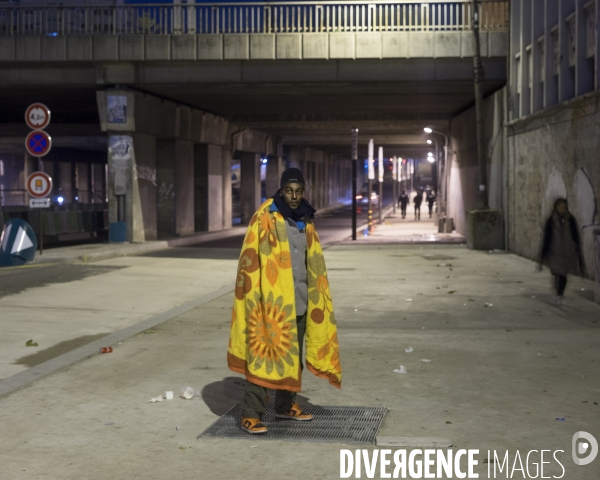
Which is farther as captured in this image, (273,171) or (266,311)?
(273,171)

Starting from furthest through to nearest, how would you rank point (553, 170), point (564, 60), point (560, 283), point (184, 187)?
point (184, 187), point (553, 170), point (564, 60), point (560, 283)

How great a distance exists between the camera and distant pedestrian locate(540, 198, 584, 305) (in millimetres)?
12992

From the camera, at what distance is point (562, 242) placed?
13055 millimetres

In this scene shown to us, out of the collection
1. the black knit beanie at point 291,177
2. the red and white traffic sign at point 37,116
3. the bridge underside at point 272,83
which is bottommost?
the black knit beanie at point 291,177

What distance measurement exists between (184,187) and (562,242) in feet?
78.3

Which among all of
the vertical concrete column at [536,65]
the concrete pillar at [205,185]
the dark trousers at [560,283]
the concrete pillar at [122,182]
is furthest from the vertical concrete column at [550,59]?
the concrete pillar at [205,185]

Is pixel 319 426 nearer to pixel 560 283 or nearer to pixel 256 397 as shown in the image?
pixel 256 397

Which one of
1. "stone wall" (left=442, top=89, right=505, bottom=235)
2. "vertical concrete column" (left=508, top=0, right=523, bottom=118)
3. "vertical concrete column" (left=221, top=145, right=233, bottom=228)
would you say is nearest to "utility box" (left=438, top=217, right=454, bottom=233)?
"stone wall" (left=442, top=89, right=505, bottom=235)

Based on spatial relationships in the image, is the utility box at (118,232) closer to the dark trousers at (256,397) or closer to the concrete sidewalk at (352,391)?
the concrete sidewalk at (352,391)

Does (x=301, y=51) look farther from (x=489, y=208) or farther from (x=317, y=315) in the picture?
(x=317, y=315)

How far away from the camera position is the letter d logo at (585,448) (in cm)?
559

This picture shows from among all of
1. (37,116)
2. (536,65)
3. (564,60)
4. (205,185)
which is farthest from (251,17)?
(205,185)

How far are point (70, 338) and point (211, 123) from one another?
27613mm

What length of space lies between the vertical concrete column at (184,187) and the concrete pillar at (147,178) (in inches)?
101
